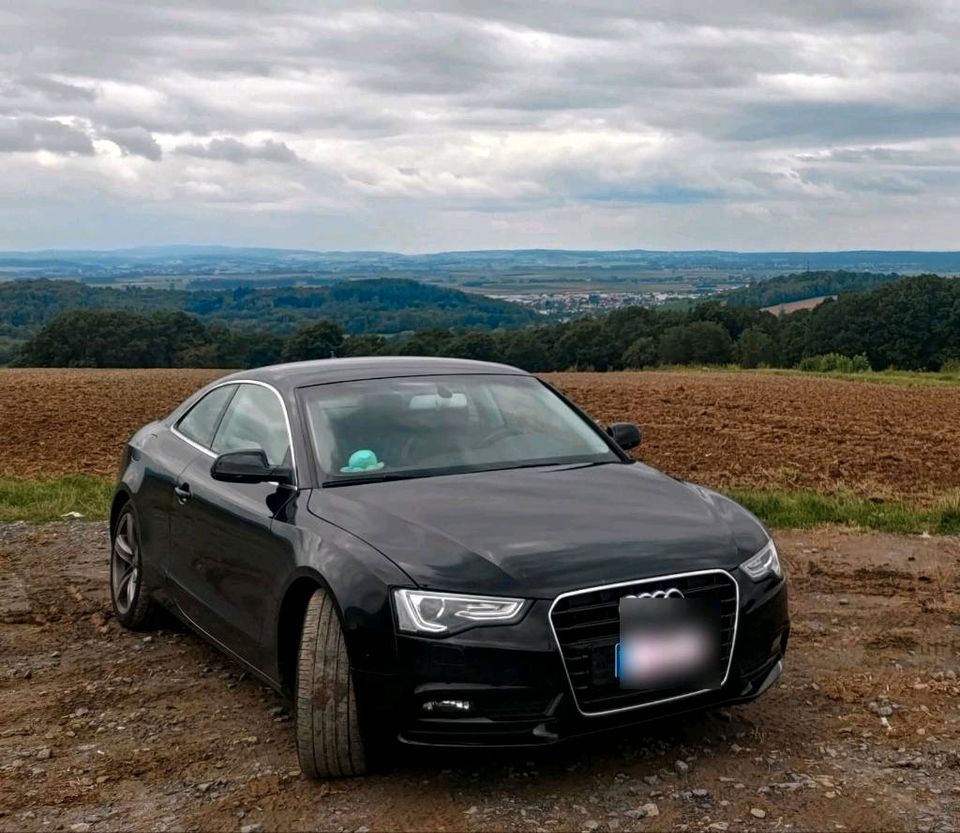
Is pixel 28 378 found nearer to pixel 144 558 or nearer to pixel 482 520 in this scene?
pixel 144 558

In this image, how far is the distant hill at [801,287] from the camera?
111000 mm

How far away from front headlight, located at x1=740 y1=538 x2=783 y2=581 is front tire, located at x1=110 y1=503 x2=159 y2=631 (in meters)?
3.39

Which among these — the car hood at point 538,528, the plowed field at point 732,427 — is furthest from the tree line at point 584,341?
the car hood at point 538,528

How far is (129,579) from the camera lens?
21.5 ft

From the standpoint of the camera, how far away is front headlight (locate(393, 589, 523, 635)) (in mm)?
3863

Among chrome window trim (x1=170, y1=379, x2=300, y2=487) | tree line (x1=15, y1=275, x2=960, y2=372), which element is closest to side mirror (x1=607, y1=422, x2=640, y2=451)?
chrome window trim (x1=170, y1=379, x2=300, y2=487)

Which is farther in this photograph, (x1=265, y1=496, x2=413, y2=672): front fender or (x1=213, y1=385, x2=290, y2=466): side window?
(x1=213, y1=385, x2=290, y2=466): side window

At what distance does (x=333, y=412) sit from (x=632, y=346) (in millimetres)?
60575

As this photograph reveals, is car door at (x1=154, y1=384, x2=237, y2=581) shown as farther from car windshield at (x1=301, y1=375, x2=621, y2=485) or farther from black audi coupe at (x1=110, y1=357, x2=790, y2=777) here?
car windshield at (x1=301, y1=375, x2=621, y2=485)

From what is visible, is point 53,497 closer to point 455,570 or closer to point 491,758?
point 491,758

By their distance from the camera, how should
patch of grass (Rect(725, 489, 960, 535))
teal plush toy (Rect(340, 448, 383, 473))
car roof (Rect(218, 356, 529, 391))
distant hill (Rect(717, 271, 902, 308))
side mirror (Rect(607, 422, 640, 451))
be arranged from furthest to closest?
distant hill (Rect(717, 271, 902, 308)) → patch of grass (Rect(725, 489, 960, 535)) → side mirror (Rect(607, 422, 640, 451)) → car roof (Rect(218, 356, 529, 391)) → teal plush toy (Rect(340, 448, 383, 473))

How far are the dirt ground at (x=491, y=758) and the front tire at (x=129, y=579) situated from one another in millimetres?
142

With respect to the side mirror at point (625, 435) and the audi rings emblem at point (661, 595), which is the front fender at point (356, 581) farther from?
the side mirror at point (625, 435)

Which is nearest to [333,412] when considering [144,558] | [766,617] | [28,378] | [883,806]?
[144,558]
